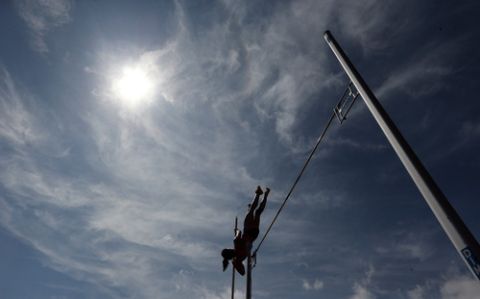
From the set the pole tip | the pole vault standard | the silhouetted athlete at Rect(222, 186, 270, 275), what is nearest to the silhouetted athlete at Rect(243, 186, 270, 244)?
the silhouetted athlete at Rect(222, 186, 270, 275)

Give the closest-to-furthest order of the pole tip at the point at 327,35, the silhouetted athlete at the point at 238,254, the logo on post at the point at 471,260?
the logo on post at the point at 471,260, the pole tip at the point at 327,35, the silhouetted athlete at the point at 238,254

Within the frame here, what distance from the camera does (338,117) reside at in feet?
23.1

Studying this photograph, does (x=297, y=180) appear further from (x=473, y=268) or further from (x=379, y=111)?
(x=473, y=268)

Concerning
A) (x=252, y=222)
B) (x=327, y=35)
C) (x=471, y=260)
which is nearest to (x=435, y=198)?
(x=471, y=260)

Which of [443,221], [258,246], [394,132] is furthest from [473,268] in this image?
[258,246]

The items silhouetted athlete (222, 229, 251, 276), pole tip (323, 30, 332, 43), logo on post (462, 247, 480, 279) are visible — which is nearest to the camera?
logo on post (462, 247, 480, 279)

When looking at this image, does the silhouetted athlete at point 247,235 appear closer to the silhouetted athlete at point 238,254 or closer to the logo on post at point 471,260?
the silhouetted athlete at point 238,254

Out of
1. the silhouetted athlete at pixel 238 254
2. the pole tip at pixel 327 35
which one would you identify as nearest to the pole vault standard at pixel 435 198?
the pole tip at pixel 327 35

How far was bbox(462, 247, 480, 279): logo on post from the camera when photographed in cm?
249

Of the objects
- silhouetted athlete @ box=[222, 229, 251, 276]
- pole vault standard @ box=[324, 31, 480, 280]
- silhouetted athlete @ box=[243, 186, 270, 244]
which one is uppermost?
silhouetted athlete @ box=[243, 186, 270, 244]

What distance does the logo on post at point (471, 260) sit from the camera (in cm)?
249

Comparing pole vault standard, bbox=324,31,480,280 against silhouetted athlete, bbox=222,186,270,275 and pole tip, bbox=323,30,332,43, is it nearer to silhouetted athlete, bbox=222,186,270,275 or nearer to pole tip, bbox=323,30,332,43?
pole tip, bbox=323,30,332,43

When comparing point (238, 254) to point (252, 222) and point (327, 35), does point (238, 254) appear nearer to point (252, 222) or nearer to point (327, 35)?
point (252, 222)

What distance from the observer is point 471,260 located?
2527mm
